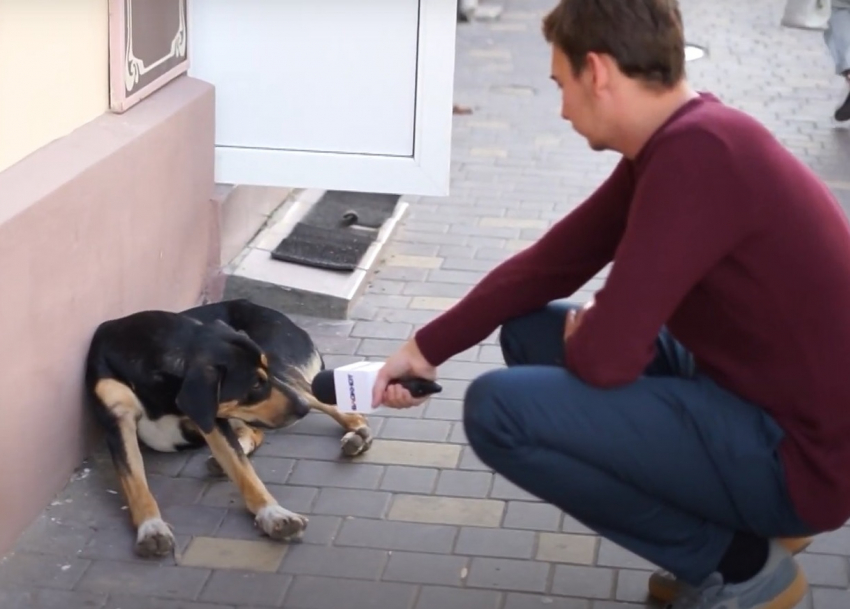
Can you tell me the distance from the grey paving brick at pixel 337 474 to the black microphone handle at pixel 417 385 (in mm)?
857

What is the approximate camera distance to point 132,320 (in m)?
4.04

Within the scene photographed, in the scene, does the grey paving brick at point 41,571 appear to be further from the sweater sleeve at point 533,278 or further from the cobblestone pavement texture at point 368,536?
the sweater sleeve at point 533,278

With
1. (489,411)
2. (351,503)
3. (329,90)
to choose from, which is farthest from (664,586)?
(329,90)

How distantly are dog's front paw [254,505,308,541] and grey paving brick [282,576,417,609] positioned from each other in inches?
7.7

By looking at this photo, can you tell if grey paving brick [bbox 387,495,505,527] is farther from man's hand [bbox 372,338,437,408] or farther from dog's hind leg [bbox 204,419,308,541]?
man's hand [bbox 372,338,437,408]

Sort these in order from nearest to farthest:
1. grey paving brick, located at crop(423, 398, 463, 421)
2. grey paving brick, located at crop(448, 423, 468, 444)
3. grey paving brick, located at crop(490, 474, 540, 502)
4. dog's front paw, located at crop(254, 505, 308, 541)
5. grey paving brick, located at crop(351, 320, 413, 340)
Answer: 1. dog's front paw, located at crop(254, 505, 308, 541)
2. grey paving brick, located at crop(490, 474, 540, 502)
3. grey paving brick, located at crop(448, 423, 468, 444)
4. grey paving brick, located at crop(423, 398, 463, 421)
5. grey paving brick, located at crop(351, 320, 413, 340)

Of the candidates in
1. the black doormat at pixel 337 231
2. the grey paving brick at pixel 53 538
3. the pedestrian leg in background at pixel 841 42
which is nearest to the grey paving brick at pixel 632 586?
the grey paving brick at pixel 53 538

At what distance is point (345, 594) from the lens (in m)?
3.38

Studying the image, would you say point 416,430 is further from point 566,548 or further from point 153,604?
point 153,604

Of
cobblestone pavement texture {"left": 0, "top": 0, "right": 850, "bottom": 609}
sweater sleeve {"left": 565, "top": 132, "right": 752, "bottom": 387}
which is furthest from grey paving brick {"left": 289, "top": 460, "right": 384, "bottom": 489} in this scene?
sweater sleeve {"left": 565, "top": 132, "right": 752, "bottom": 387}

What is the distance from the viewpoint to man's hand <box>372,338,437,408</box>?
10.5 ft

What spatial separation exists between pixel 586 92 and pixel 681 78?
0.20 metres

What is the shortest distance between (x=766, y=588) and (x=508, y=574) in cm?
75

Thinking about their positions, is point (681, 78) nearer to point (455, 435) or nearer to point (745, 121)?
point (745, 121)
